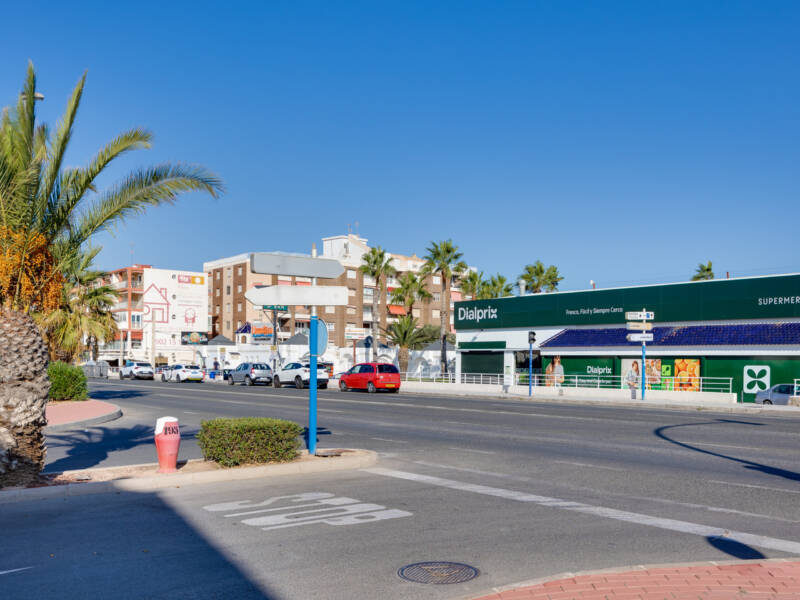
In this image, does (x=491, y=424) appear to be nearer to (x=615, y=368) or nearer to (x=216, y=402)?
(x=216, y=402)

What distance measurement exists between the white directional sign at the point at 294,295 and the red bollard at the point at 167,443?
7.53ft

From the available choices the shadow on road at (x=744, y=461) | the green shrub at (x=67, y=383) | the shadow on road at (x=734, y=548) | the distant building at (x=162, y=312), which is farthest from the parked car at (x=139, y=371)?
the shadow on road at (x=734, y=548)

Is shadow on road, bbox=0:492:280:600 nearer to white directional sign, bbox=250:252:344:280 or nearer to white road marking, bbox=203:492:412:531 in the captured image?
white road marking, bbox=203:492:412:531

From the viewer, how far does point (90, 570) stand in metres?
6.15

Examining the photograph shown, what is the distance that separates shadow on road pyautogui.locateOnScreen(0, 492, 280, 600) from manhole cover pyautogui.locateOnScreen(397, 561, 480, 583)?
1136 mm

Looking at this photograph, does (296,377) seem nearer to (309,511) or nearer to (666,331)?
(666,331)

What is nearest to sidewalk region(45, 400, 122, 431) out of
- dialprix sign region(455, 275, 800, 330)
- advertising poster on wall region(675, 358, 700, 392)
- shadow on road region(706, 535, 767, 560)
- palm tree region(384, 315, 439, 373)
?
shadow on road region(706, 535, 767, 560)

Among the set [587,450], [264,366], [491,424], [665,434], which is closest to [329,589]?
[587,450]

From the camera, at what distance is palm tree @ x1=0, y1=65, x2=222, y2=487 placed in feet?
31.0

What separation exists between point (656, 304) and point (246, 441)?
116ft

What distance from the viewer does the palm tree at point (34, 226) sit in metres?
9.45

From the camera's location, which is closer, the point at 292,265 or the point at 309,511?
the point at 309,511

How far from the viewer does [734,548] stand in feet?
22.3

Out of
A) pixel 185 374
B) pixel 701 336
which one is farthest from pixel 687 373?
pixel 185 374
